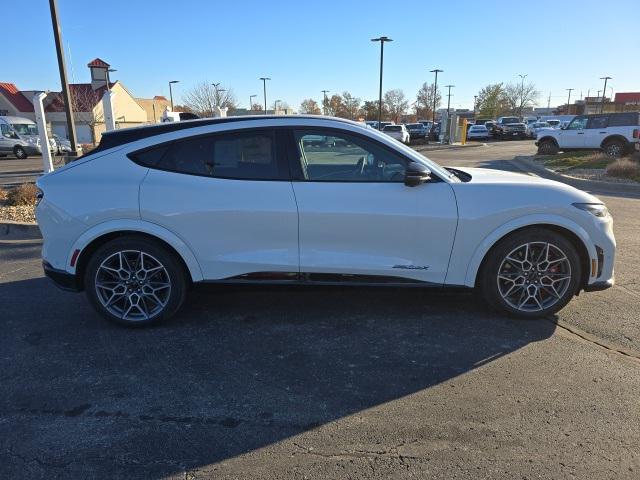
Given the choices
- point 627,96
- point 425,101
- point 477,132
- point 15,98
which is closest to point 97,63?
point 15,98

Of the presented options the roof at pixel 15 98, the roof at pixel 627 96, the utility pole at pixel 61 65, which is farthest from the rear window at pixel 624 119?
the roof at pixel 627 96

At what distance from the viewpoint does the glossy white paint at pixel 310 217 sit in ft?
12.8

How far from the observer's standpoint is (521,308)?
4156 mm

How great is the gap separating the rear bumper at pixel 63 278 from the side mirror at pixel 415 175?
2923mm

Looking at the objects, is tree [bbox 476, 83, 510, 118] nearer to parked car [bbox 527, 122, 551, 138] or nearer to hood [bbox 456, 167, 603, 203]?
parked car [bbox 527, 122, 551, 138]

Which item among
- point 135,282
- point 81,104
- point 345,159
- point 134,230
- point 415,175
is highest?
point 81,104

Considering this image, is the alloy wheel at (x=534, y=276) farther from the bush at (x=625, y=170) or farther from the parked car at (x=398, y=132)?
the parked car at (x=398, y=132)

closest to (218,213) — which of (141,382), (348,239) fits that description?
(348,239)

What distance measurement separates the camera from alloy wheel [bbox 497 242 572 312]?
159 inches

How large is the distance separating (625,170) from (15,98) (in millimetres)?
59202

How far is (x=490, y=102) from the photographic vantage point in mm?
81125

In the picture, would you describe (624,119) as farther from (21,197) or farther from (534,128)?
(534,128)

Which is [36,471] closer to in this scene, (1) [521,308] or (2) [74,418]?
(2) [74,418]

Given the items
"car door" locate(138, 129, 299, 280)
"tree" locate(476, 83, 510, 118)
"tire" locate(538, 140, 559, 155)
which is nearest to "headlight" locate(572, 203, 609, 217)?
"car door" locate(138, 129, 299, 280)
